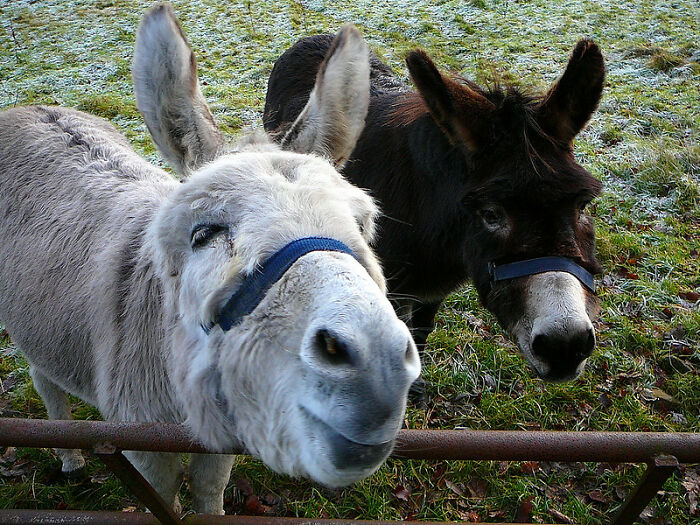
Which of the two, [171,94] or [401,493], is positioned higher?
[171,94]

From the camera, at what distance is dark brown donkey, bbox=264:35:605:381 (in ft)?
7.16

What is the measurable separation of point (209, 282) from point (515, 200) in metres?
1.67

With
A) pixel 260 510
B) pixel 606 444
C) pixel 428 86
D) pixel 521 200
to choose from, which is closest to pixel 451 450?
pixel 606 444

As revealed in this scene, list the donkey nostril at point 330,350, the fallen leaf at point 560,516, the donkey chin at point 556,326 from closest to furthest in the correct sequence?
the donkey nostril at point 330,350 < the donkey chin at point 556,326 < the fallen leaf at point 560,516

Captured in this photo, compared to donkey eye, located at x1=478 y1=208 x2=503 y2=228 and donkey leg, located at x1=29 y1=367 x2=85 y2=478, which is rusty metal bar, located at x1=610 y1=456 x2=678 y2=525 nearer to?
donkey eye, located at x1=478 y1=208 x2=503 y2=228

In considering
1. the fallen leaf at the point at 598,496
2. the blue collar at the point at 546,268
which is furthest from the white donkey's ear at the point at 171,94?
the fallen leaf at the point at 598,496

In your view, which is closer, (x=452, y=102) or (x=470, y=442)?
(x=470, y=442)

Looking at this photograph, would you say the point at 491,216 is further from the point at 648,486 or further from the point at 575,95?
the point at 648,486

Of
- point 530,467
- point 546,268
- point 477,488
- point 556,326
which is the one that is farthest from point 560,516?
point 546,268

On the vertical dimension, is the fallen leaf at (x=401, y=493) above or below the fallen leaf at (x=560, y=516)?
above

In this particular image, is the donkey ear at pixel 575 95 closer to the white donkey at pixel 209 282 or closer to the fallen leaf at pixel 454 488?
the white donkey at pixel 209 282

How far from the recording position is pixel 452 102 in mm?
A: 2475

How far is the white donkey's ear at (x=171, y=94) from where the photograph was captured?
67.6 inches

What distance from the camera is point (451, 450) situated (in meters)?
1.52
